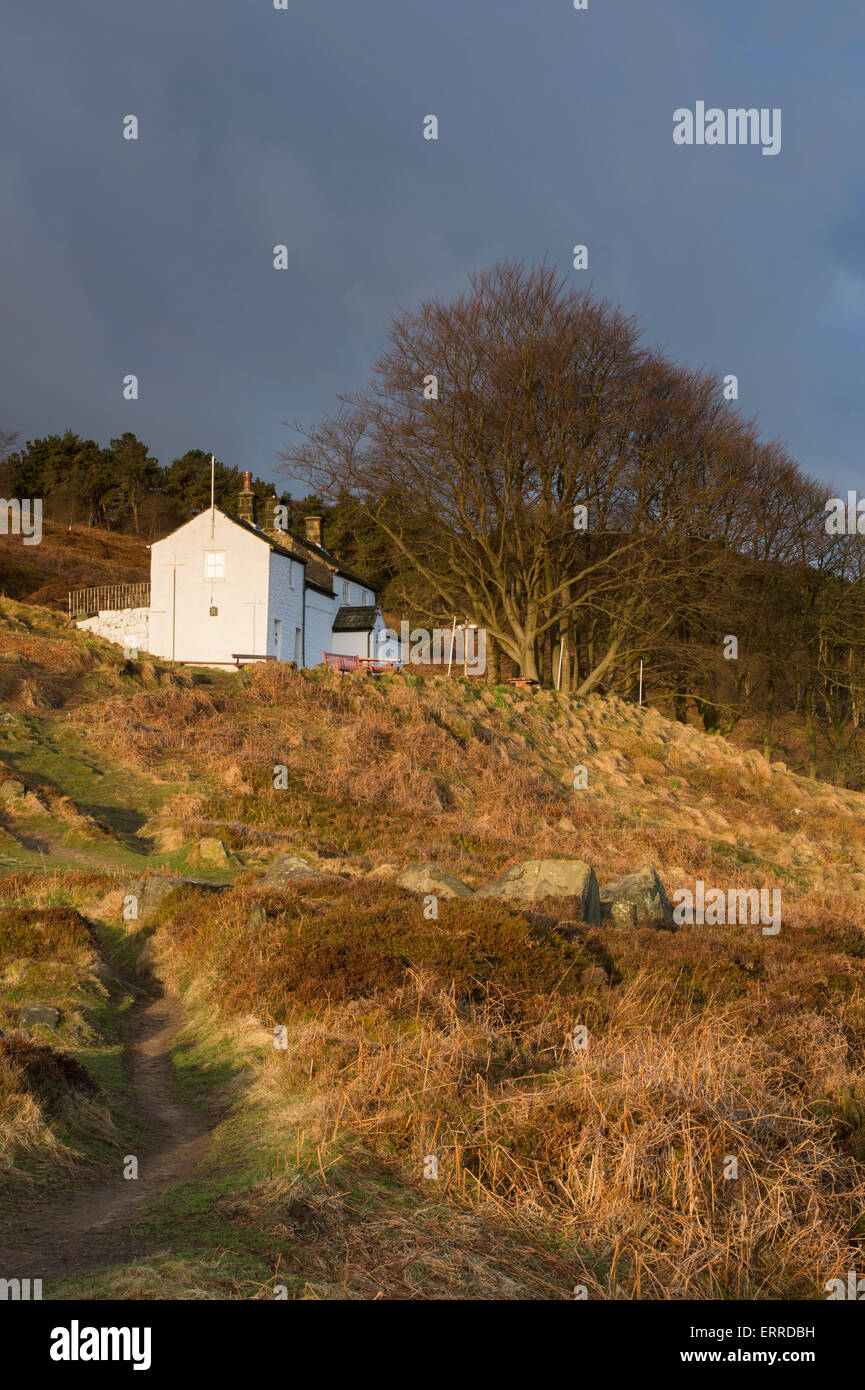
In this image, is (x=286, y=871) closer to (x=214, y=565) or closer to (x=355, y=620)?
(x=214, y=565)

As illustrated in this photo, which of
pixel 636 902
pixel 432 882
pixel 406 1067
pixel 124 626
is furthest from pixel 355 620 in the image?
pixel 406 1067

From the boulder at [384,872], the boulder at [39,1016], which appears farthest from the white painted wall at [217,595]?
the boulder at [39,1016]

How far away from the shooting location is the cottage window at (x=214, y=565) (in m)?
42.6

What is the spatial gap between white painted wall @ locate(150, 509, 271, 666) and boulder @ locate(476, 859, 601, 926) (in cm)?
2849

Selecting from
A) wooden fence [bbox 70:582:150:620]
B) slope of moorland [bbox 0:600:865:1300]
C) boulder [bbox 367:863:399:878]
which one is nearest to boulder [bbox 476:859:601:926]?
slope of moorland [bbox 0:600:865:1300]

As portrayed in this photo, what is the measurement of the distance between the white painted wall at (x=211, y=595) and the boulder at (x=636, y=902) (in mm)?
28399

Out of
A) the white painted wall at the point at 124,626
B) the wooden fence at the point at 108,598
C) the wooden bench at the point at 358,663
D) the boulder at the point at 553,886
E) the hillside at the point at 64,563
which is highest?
the hillside at the point at 64,563

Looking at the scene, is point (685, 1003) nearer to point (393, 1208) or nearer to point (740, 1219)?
point (740, 1219)

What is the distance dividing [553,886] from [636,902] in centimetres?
164

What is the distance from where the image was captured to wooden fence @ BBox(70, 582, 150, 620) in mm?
48312

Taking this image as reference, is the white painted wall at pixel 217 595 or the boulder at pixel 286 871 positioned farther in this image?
the white painted wall at pixel 217 595

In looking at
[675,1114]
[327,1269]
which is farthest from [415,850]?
[327,1269]

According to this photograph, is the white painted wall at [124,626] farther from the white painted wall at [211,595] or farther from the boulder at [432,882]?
the boulder at [432,882]

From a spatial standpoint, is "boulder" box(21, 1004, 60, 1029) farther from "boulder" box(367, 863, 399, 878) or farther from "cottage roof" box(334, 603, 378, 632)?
"cottage roof" box(334, 603, 378, 632)
